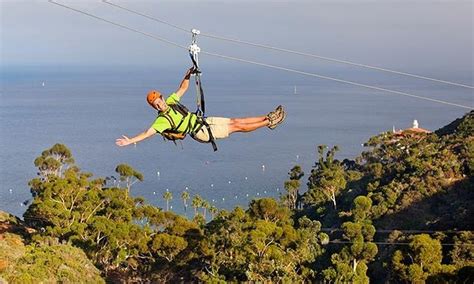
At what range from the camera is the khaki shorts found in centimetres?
748

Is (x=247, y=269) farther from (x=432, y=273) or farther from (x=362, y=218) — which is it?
(x=362, y=218)

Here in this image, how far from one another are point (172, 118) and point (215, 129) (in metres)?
0.68

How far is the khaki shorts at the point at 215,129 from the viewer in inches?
295

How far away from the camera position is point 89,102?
129 meters

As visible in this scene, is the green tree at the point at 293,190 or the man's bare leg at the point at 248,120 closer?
the man's bare leg at the point at 248,120

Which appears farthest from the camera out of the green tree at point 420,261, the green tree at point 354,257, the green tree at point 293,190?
the green tree at point 293,190

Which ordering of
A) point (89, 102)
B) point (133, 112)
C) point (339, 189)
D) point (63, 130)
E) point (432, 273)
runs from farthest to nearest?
point (89, 102)
point (133, 112)
point (63, 130)
point (339, 189)
point (432, 273)

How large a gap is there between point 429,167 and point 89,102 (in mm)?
107816

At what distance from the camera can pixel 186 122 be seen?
285 inches

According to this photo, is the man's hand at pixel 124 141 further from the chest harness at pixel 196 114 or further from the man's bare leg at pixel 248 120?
the man's bare leg at pixel 248 120

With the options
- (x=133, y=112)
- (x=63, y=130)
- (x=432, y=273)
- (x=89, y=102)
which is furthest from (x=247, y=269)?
(x=89, y=102)

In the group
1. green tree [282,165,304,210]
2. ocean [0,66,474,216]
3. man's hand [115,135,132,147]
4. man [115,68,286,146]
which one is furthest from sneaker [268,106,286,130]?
ocean [0,66,474,216]

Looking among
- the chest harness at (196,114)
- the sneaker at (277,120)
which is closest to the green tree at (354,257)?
the sneaker at (277,120)

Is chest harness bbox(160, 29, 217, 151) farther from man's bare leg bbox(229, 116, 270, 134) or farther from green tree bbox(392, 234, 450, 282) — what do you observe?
green tree bbox(392, 234, 450, 282)
